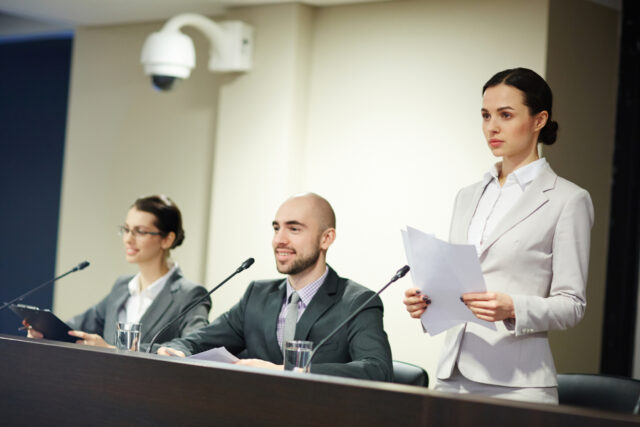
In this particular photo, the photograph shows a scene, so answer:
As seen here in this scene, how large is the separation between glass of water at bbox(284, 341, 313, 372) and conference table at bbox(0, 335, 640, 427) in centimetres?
32

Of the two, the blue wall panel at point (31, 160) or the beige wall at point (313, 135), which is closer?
the beige wall at point (313, 135)

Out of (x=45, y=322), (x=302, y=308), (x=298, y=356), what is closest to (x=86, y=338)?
(x=45, y=322)

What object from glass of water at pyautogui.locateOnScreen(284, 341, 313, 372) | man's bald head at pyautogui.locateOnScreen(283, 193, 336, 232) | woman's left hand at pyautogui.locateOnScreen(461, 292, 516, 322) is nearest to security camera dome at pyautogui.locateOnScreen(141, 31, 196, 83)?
man's bald head at pyautogui.locateOnScreen(283, 193, 336, 232)

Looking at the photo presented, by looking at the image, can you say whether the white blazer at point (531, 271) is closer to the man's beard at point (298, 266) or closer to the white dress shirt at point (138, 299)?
the man's beard at point (298, 266)

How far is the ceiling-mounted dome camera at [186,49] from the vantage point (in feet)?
14.1

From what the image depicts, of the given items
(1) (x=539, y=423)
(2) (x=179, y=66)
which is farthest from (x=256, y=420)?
(2) (x=179, y=66)

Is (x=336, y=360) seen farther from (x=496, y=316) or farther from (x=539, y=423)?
(x=539, y=423)

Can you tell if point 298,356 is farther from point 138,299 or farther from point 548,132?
point 138,299

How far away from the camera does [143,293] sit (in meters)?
3.51

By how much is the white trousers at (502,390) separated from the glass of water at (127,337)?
2.79 ft

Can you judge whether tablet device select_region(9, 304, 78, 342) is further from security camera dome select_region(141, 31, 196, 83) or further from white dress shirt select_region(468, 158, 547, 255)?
security camera dome select_region(141, 31, 196, 83)

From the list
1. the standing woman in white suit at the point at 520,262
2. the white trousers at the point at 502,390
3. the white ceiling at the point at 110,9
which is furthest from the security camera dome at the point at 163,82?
the white trousers at the point at 502,390

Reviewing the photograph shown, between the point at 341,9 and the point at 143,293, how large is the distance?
1815 mm

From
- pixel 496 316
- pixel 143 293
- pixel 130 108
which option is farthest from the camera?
pixel 130 108
